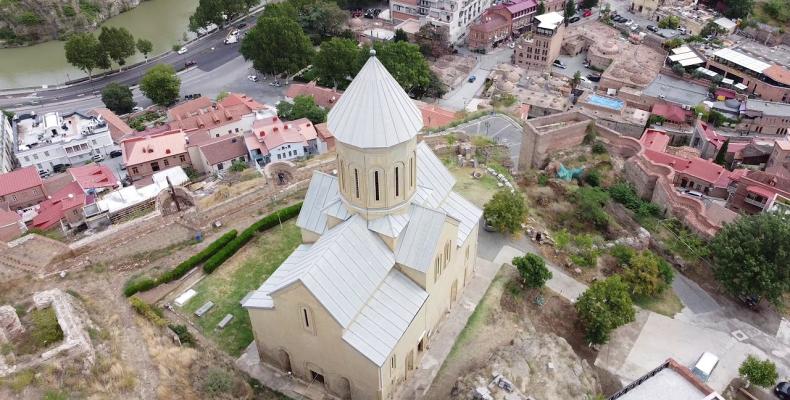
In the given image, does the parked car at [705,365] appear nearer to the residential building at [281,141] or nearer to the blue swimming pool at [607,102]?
the residential building at [281,141]

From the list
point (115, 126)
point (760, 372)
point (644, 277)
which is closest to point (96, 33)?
point (115, 126)

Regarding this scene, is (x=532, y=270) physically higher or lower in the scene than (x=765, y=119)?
higher

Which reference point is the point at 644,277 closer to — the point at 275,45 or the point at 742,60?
the point at 742,60

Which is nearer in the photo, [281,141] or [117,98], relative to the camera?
[281,141]

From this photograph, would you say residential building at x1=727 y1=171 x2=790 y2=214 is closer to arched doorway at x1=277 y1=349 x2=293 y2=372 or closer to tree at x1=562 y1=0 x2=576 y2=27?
arched doorway at x1=277 y1=349 x2=293 y2=372

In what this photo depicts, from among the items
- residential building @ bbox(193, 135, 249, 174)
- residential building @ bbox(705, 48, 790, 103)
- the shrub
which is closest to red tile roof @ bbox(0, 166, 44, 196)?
residential building @ bbox(193, 135, 249, 174)

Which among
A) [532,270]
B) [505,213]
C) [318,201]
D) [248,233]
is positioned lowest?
[248,233]
